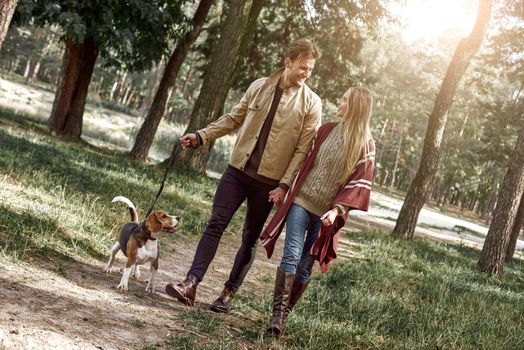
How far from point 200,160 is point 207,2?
554cm

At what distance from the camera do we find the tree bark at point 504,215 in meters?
11.1

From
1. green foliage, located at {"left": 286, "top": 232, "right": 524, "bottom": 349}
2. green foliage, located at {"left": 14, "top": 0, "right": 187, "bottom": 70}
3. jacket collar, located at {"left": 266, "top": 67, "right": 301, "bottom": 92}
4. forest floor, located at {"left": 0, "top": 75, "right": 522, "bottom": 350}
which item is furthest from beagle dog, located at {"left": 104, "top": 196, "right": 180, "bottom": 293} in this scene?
green foliage, located at {"left": 14, "top": 0, "right": 187, "bottom": 70}

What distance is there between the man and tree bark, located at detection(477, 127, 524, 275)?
8.04m

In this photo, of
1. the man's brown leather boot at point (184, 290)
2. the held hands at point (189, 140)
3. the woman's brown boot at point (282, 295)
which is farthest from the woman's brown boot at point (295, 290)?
the held hands at point (189, 140)

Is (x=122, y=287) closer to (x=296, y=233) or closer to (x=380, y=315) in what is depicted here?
(x=296, y=233)

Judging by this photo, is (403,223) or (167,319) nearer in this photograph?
(167,319)

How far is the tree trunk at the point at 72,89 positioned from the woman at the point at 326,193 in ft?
47.0

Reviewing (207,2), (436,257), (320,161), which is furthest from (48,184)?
(207,2)

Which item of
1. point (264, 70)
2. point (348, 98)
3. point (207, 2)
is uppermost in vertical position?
point (207, 2)

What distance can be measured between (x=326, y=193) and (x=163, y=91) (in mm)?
13181

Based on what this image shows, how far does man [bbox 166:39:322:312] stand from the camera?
4570 millimetres

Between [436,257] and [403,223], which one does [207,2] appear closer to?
[403,223]

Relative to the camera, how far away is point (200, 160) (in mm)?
14953

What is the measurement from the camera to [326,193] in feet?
14.3
